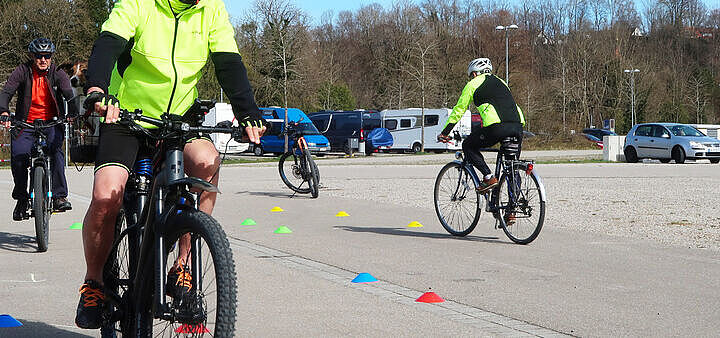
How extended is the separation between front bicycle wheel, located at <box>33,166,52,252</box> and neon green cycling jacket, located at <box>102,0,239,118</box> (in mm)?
4357

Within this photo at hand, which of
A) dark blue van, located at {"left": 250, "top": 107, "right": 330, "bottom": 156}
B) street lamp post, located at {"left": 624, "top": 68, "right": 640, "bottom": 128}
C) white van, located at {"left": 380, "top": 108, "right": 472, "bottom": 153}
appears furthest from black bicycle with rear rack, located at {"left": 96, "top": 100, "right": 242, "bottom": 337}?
street lamp post, located at {"left": 624, "top": 68, "right": 640, "bottom": 128}

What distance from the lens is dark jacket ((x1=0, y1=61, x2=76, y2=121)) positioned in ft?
28.2

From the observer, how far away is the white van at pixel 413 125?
49250 millimetres

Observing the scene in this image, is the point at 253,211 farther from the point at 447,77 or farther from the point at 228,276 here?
the point at 447,77

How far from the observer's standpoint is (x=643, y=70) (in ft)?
225

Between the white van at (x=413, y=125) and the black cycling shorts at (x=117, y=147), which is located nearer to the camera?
the black cycling shorts at (x=117, y=147)

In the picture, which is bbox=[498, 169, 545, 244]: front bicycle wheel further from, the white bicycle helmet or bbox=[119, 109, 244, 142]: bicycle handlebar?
bbox=[119, 109, 244, 142]: bicycle handlebar

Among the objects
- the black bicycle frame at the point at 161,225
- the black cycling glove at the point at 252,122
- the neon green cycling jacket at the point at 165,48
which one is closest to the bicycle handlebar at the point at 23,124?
the neon green cycling jacket at the point at 165,48

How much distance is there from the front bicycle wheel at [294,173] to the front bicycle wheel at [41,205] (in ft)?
23.9

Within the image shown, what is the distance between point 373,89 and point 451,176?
61.4 m

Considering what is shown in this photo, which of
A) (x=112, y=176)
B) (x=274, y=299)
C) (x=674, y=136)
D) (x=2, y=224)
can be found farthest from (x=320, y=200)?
(x=674, y=136)

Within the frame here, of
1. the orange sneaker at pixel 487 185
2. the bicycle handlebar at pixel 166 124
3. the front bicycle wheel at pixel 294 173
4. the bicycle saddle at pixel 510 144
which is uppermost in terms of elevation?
the bicycle handlebar at pixel 166 124

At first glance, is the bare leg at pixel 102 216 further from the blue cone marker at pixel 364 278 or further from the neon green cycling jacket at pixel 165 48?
the blue cone marker at pixel 364 278

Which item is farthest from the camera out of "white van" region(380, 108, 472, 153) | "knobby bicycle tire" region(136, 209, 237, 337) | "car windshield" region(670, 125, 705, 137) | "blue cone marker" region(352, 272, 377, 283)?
"white van" region(380, 108, 472, 153)
